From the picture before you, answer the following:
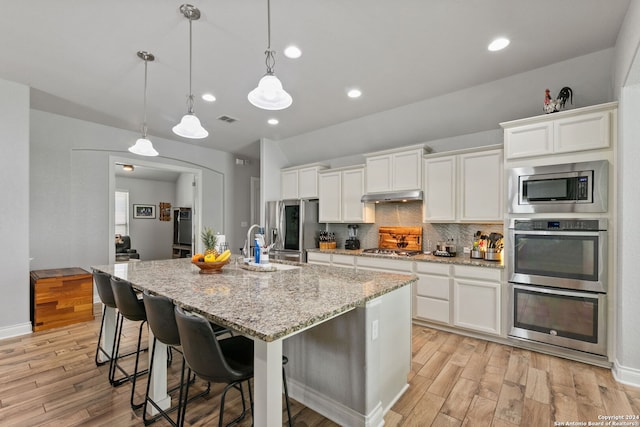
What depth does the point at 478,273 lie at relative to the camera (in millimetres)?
3109

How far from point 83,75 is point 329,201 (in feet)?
11.2

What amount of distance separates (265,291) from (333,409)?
0.87 metres

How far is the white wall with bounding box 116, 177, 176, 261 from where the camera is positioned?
320 inches

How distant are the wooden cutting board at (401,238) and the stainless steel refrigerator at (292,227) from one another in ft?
3.84

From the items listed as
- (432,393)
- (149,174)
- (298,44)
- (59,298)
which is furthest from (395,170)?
(149,174)

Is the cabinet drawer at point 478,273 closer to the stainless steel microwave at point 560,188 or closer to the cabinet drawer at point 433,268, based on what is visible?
the cabinet drawer at point 433,268

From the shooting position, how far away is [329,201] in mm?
4805

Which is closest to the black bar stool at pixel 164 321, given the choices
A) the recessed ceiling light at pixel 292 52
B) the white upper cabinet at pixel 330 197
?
the recessed ceiling light at pixel 292 52

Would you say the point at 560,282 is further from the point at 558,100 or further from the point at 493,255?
the point at 558,100

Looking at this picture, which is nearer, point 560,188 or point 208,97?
point 560,188

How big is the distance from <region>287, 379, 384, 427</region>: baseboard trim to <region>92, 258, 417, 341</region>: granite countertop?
2.29 ft

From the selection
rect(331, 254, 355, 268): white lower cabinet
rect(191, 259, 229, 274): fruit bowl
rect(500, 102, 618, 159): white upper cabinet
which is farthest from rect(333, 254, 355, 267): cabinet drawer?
rect(500, 102, 618, 159): white upper cabinet

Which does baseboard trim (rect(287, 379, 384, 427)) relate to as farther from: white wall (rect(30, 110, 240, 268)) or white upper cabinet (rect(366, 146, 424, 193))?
white wall (rect(30, 110, 240, 268))

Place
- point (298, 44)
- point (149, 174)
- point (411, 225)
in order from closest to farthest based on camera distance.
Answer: point (298, 44)
point (411, 225)
point (149, 174)
